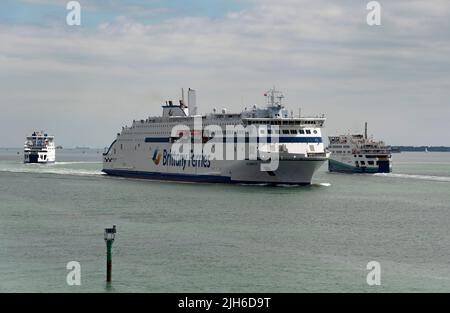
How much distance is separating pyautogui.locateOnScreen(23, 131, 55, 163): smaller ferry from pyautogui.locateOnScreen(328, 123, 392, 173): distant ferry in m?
58.3

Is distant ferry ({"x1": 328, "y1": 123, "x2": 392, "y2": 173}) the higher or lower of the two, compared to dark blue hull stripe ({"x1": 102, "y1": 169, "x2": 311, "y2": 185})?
higher

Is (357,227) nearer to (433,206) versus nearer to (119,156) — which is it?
(433,206)

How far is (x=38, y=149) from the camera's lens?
134375 millimetres

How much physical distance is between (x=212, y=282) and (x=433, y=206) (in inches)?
1240

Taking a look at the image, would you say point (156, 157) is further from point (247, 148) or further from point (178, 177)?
point (247, 148)

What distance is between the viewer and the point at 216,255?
A: 30.8 m

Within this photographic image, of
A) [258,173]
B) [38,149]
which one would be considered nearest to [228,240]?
[258,173]

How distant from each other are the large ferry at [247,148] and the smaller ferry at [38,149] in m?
59.1

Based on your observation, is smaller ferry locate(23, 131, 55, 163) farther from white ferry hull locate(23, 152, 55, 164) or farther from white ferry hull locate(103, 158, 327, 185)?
white ferry hull locate(103, 158, 327, 185)

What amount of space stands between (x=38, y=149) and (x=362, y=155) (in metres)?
63.6

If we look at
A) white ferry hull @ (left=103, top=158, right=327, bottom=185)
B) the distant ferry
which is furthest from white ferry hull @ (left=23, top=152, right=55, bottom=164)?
white ferry hull @ (left=103, top=158, right=327, bottom=185)

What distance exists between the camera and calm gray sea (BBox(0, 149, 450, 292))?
2564cm
